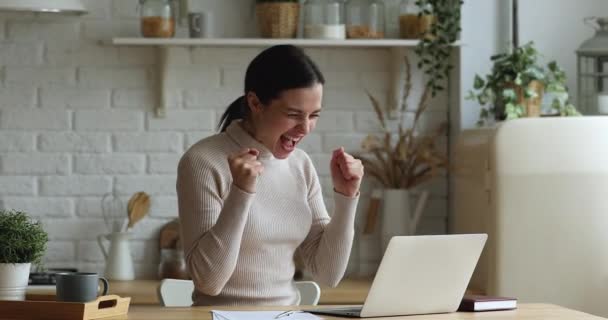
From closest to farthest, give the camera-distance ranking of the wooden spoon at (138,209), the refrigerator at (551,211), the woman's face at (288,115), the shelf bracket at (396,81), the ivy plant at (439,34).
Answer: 1. the woman's face at (288,115)
2. the refrigerator at (551,211)
3. the ivy plant at (439,34)
4. the wooden spoon at (138,209)
5. the shelf bracket at (396,81)

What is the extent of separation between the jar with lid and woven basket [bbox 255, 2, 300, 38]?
393 mm

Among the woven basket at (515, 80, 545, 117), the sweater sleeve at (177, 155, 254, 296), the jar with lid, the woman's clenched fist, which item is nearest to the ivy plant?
the jar with lid

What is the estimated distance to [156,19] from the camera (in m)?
3.79

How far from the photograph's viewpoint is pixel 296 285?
2.91m

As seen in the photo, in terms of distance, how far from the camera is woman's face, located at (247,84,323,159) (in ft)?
8.48

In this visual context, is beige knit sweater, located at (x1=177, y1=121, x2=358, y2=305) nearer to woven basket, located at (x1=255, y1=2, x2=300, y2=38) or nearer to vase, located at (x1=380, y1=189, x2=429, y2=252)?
woven basket, located at (x1=255, y1=2, x2=300, y2=38)

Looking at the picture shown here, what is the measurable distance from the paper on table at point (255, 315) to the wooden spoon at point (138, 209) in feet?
5.48

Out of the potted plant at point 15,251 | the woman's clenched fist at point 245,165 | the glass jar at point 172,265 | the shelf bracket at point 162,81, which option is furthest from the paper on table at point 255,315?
the shelf bracket at point 162,81

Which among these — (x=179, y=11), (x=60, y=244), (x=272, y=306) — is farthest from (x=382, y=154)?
(x=272, y=306)

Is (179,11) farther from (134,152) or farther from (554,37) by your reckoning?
(554,37)

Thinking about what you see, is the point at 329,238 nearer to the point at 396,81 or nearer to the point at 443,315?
the point at 443,315

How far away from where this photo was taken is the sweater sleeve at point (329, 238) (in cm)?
263

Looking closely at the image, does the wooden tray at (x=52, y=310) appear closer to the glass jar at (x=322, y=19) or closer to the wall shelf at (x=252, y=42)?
the wall shelf at (x=252, y=42)

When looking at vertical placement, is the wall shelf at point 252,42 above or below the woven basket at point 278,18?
below
